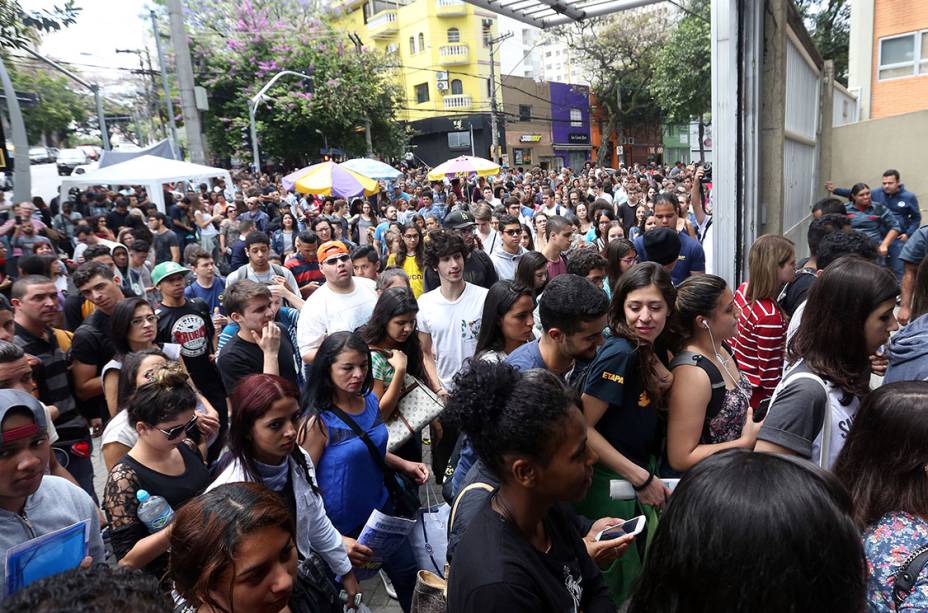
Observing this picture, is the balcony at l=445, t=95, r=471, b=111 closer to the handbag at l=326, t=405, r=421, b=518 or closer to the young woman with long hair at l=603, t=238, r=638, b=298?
the young woman with long hair at l=603, t=238, r=638, b=298

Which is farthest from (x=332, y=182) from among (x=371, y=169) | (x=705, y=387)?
(x=705, y=387)

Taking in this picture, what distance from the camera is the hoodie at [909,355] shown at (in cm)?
240

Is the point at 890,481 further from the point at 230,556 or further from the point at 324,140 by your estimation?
the point at 324,140

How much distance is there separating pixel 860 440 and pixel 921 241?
3.97 m

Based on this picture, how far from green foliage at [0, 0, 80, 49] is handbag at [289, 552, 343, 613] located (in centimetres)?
1001

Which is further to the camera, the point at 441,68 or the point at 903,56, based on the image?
the point at 441,68

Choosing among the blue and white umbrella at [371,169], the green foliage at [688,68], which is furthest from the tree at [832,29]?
the blue and white umbrella at [371,169]

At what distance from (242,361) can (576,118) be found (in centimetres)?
4947

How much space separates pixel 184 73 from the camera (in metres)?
12.6

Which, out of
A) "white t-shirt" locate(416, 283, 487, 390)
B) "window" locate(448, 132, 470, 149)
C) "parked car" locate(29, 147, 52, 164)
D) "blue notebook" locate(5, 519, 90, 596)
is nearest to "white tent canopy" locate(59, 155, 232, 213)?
"white t-shirt" locate(416, 283, 487, 390)

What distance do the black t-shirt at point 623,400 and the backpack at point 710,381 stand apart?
0.21m

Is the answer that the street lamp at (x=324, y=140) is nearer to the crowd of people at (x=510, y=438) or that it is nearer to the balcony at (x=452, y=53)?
the balcony at (x=452, y=53)

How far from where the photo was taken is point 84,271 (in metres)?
4.58

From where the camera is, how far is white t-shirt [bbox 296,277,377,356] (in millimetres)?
4516
